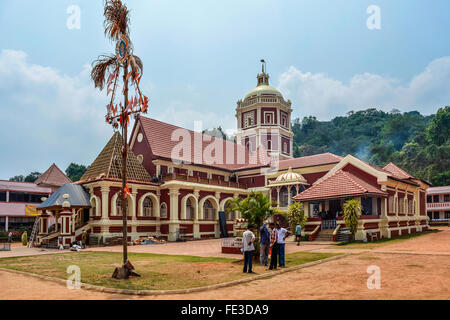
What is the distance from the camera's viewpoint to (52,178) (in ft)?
142

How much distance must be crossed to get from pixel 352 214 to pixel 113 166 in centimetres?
1788

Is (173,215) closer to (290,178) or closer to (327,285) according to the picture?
(290,178)

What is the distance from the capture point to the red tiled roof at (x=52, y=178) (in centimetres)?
4259

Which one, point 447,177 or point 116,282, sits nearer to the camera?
point 116,282

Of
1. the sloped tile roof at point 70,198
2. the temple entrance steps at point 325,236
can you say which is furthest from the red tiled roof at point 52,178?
the temple entrance steps at point 325,236

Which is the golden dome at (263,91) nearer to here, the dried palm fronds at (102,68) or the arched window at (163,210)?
the arched window at (163,210)

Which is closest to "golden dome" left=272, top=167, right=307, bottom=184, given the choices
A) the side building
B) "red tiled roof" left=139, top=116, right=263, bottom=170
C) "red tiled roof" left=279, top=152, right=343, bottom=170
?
"red tiled roof" left=279, top=152, right=343, bottom=170

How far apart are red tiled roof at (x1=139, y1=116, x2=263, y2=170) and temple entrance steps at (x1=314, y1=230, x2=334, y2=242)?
15308mm

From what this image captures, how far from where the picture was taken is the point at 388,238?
2495 cm

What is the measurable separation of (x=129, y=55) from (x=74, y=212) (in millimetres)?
18715

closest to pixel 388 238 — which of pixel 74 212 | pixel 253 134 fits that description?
pixel 74 212

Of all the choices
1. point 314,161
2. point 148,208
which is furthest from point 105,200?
point 314,161

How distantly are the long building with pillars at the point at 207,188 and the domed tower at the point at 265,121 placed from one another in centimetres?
292

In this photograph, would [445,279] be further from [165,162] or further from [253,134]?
[253,134]
